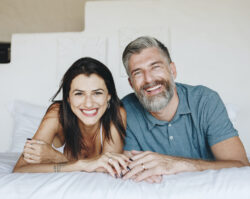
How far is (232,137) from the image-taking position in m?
1.21

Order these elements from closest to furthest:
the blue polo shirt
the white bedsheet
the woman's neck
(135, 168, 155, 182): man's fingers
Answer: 1. the white bedsheet
2. (135, 168, 155, 182): man's fingers
3. the blue polo shirt
4. the woman's neck

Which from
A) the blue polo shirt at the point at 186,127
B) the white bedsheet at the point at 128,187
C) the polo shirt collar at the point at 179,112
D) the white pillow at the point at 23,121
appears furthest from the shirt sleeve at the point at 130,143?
the white pillow at the point at 23,121

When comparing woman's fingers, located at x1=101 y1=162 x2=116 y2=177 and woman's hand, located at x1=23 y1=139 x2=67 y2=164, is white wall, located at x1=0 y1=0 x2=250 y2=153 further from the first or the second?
woman's fingers, located at x1=101 y1=162 x2=116 y2=177

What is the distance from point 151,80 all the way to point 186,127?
0.35 metres

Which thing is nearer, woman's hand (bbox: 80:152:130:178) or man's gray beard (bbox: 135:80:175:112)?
woman's hand (bbox: 80:152:130:178)

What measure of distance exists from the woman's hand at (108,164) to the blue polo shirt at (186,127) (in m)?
0.40

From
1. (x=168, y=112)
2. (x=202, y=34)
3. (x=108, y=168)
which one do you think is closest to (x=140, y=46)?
(x=168, y=112)

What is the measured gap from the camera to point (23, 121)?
6.73 feet

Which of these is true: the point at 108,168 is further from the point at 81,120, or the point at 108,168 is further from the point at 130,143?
the point at 81,120

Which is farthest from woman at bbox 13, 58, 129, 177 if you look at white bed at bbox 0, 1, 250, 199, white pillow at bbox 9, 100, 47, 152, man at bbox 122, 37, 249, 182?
white bed at bbox 0, 1, 250, 199

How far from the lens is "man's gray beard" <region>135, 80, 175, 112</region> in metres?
1.36

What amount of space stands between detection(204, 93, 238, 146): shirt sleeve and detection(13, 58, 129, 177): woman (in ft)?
1.73

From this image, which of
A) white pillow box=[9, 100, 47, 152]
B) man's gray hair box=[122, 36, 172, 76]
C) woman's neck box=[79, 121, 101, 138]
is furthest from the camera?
white pillow box=[9, 100, 47, 152]

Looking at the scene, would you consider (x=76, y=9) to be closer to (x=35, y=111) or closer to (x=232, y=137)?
(x=35, y=111)
